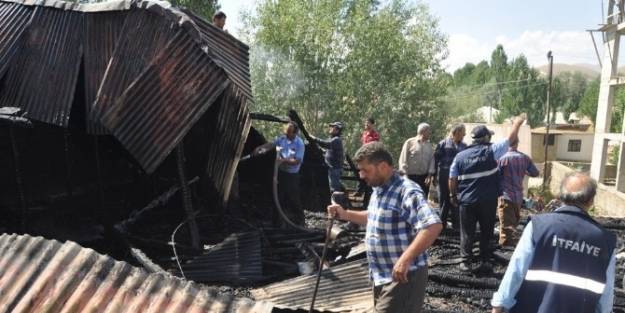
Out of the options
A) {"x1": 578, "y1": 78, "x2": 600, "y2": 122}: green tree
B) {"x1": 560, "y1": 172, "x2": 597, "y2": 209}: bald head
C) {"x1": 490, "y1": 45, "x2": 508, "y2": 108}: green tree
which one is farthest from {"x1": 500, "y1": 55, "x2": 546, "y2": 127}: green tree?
{"x1": 560, "y1": 172, "x2": 597, "y2": 209}: bald head

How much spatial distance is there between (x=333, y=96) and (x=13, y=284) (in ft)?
77.2

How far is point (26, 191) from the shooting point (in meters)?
6.93

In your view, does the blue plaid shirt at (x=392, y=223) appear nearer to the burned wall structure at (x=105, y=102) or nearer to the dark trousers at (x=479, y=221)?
the dark trousers at (x=479, y=221)

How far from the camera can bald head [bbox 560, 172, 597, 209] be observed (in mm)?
2936

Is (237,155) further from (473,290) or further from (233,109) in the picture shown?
(473,290)

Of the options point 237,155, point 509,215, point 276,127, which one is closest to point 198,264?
point 237,155

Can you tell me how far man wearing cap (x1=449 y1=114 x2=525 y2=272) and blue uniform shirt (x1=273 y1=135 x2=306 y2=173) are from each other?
276cm

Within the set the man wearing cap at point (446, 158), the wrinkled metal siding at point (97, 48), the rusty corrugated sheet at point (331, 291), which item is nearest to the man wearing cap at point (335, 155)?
the man wearing cap at point (446, 158)

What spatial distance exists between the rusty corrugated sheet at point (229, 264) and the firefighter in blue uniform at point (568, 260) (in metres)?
3.51

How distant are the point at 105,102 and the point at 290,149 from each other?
3.01m

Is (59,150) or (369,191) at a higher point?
(59,150)

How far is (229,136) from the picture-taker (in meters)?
6.73

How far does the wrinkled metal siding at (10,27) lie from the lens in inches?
278

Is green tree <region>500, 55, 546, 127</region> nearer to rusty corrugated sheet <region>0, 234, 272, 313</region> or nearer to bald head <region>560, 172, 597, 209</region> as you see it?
bald head <region>560, 172, 597, 209</region>
